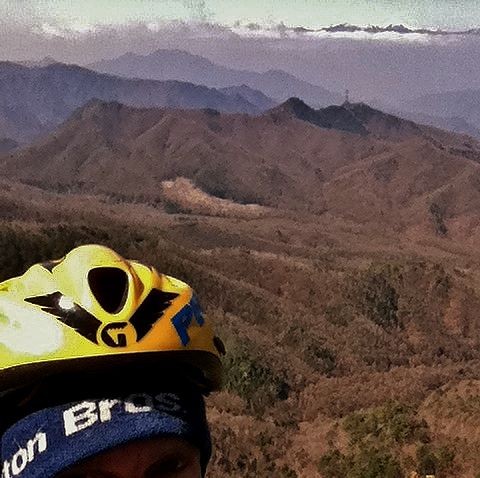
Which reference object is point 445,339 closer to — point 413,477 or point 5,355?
point 413,477

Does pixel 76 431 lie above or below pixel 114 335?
below

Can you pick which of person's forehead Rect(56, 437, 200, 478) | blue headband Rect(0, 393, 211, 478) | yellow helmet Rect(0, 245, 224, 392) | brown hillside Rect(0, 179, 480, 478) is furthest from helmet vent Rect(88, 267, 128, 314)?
brown hillside Rect(0, 179, 480, 478)

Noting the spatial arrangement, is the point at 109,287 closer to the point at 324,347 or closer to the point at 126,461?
the point at 126,461

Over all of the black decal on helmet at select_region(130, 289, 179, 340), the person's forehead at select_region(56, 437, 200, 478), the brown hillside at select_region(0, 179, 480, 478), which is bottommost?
the brown hillside at select_region(0, 179, 480, 478)

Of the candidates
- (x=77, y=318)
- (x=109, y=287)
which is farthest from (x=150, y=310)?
(x=77, y=318)

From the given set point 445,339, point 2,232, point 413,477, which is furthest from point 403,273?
point 413,477

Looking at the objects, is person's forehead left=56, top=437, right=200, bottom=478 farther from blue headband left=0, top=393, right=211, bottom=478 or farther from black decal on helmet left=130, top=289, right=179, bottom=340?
black decal on helmet left=130, top=289, right=179, bottom=340

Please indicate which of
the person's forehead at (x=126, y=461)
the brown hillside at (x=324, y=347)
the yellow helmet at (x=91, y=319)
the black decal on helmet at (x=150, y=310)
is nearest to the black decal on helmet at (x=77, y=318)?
the yellow helmet at (x=91, y=319)
